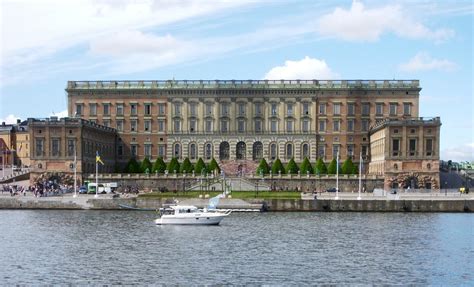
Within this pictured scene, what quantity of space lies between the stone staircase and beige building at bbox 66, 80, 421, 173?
5.91 feet

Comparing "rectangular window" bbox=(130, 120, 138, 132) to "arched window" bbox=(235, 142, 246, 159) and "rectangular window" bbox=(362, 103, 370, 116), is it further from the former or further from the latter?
"rectangular window" bbox=(362, 103, 370, 116)

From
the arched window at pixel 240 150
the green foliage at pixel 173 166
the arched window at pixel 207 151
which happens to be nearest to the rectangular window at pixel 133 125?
the arched window at pixel 207 151

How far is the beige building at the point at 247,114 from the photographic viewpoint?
477 ft

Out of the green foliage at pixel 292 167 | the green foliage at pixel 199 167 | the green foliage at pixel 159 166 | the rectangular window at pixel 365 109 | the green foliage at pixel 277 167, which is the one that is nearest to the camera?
the green foliage at pixel 199 167

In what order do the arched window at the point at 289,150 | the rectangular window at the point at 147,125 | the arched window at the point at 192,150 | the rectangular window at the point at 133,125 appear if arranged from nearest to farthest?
1. the arched window at the point at 289,150
2. the arched window at the point at 192,150
3. the rectangular window at the point at 147,125
4. the rectangular window at the point at 133,125

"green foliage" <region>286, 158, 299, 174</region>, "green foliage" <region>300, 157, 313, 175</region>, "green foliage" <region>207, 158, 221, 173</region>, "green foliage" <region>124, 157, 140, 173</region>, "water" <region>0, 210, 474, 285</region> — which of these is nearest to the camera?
"water" <region>0, 210, 474, 285</region>

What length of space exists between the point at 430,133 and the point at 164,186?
3973 centimetres

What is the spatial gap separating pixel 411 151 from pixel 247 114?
30763mm

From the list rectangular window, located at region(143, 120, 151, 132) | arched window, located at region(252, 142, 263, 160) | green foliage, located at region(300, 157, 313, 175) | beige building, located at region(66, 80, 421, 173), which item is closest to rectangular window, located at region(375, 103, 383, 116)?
beige building, located at region(66, 80, 421, 173)

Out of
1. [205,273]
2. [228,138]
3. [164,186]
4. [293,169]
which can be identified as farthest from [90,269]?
[228,138]

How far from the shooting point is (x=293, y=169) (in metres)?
135

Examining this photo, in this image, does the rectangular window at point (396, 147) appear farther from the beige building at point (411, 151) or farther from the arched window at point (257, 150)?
the arched window at point (257, 150)

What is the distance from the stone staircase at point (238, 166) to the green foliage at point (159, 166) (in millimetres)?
9998

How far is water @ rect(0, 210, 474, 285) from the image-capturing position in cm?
5041
